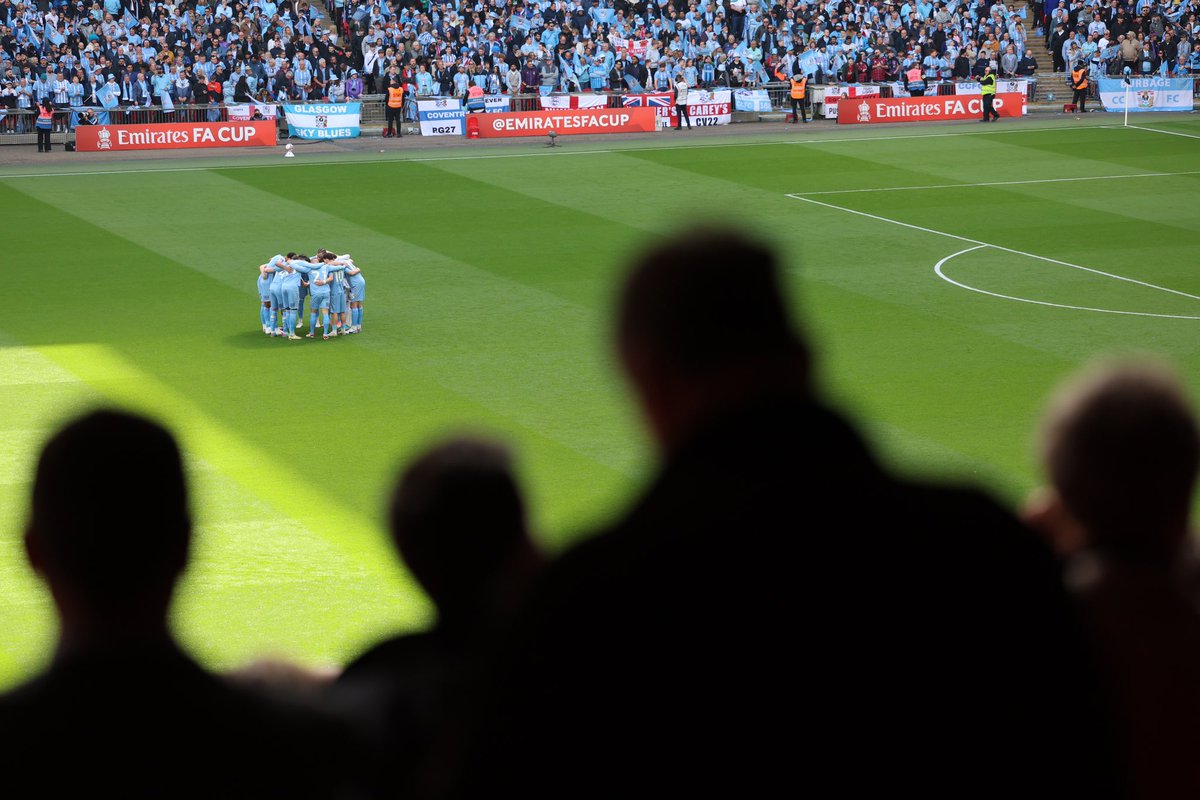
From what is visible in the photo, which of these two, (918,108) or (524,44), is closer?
(918,108)

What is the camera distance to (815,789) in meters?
2.50

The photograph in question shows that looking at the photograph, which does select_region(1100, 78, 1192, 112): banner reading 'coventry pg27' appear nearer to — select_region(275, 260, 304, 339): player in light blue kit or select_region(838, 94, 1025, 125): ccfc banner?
select_region(838, 94, 1025, 125): ccfc banner

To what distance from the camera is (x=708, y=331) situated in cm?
269

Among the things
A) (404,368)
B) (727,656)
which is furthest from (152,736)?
(404,368)

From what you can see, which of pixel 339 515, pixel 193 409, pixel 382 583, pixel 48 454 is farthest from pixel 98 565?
pixel 193 409

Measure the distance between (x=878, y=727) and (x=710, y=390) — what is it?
1.89ft

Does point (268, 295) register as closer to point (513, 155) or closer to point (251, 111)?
point (513, 155)

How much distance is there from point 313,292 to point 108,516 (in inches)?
776

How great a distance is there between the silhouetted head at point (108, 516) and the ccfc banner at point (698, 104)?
44563mm

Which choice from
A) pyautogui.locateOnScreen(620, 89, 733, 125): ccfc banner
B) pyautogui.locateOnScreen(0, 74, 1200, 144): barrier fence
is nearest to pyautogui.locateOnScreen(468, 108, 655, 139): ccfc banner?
pyautogui.locateOnScreen(620, 89, 733, 125): ccfc banner

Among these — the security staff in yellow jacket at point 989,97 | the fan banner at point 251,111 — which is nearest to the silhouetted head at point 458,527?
the fan banner at point 251,111

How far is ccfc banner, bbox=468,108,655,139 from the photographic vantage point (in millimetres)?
45500

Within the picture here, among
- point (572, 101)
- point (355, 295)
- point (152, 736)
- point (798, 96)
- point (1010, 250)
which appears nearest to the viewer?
point (152, 736)

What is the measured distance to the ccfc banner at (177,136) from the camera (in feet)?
137
